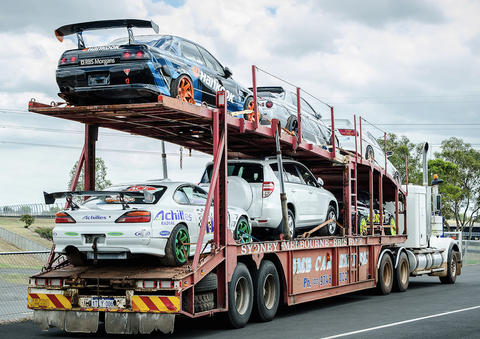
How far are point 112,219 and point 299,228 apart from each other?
485cm

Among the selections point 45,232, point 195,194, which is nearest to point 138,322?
point 195,194

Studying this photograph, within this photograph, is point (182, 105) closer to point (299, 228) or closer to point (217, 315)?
point (217, 315)

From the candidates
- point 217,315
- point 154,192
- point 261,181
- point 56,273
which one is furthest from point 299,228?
point 56,273

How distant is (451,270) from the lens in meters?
17.6

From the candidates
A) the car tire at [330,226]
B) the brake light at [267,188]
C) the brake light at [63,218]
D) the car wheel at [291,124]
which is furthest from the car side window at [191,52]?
the car tire at [330,226]

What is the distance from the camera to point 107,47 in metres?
8.02

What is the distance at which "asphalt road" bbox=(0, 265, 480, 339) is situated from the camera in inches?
320

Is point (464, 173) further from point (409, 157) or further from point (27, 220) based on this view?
point (27, 220)

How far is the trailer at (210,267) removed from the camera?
753cm

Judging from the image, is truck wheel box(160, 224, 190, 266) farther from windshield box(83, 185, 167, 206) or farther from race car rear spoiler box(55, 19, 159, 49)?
race car rear spoiler box(55, 19, 159, 49)

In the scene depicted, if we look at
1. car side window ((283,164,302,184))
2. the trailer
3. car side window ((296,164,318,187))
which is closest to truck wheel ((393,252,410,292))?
the trailer

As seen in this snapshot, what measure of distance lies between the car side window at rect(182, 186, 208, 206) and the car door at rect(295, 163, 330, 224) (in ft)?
10.6

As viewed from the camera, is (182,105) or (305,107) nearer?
(182,105)

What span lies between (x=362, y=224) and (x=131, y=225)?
7469 mm
